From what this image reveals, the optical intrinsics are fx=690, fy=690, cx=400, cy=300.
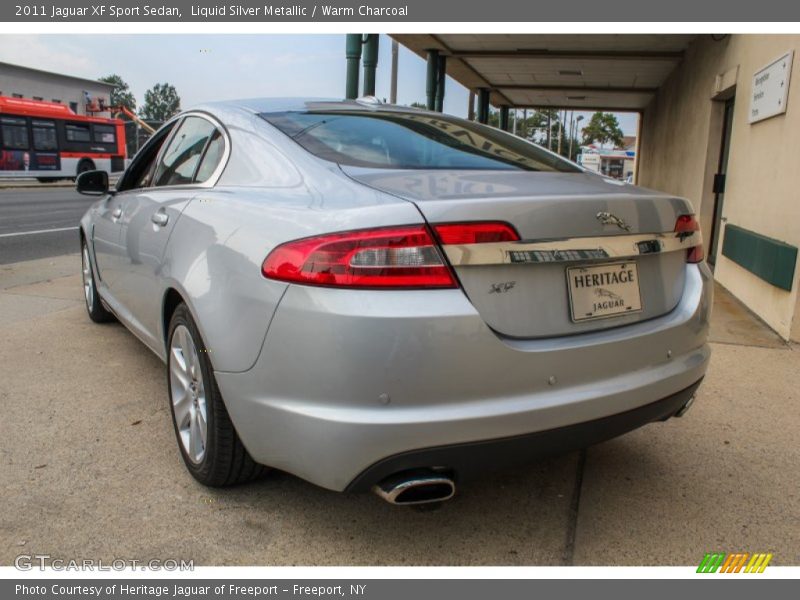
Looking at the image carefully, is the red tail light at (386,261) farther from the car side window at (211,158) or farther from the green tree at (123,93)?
the green tree at (123,93)

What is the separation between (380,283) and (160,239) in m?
1.46

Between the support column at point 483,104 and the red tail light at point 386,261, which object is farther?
the support column at point 483,104

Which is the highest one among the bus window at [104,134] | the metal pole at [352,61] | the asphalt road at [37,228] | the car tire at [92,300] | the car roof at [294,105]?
the metal pole at [352,61]

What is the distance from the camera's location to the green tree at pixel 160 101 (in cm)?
12431

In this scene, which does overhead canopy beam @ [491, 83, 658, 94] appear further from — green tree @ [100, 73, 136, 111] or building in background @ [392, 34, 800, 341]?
green tree @ [100, 73, 136, 111]

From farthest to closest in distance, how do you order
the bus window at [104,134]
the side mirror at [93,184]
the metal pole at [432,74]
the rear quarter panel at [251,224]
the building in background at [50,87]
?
the building in background at [50,87], the bus window at [104,134], the metal pole at [432,74], the side mirror at [93,184], the rear quarter panel at [251,224]

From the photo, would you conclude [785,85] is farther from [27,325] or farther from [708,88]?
[27,325]

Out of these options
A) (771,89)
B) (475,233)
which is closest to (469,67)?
(771,89)

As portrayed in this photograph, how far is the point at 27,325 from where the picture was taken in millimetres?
5023

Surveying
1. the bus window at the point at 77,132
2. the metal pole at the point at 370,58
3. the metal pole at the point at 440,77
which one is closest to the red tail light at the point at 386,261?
the metal pole at the point at 370,58

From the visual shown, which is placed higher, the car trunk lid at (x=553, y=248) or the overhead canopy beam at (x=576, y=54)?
the overhead canopy beam at (x=576, y=54)

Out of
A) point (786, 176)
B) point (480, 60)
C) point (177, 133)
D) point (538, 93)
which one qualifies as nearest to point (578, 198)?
point (177, 133)

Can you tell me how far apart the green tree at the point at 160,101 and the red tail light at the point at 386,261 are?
13249 centimetres

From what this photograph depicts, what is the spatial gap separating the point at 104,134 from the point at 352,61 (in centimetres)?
2356
